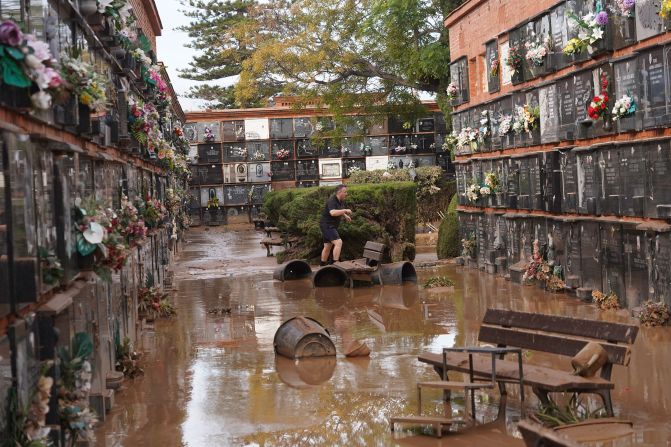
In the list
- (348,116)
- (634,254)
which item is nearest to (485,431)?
(634,254)

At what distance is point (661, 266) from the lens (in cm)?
1224

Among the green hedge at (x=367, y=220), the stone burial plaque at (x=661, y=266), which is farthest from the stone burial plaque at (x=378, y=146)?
the stone burial plaque at (x=661, y=266)

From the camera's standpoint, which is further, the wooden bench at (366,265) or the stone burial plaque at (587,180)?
the wooden bench at (366,265)

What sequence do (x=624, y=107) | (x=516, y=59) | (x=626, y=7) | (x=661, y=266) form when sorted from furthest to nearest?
1. (x=516, y=59)
2. (x=624, y=107)
3. (x=626, y=7)
4. (x=661, y=266)

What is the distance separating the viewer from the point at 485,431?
7602mm

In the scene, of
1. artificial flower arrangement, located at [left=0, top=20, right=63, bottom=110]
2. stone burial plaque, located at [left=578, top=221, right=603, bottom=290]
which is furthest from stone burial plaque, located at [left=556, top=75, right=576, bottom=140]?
artificial flower arrangement, located at [left=0, top=20, right=63, bottom=110]

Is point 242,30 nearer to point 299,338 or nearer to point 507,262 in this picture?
point 507,262

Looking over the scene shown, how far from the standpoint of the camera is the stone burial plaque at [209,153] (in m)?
42.8

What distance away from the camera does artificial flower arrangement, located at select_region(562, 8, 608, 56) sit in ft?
44.2

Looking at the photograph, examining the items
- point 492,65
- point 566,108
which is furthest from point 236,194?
point 566,108

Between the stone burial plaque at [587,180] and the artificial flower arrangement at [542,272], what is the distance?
126 cm

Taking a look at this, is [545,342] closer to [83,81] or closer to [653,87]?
[83,81]

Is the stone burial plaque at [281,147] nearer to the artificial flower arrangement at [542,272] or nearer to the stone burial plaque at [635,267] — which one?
the artificial flower arrangement at [542,272]

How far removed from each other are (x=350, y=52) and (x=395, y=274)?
16.3 metres
